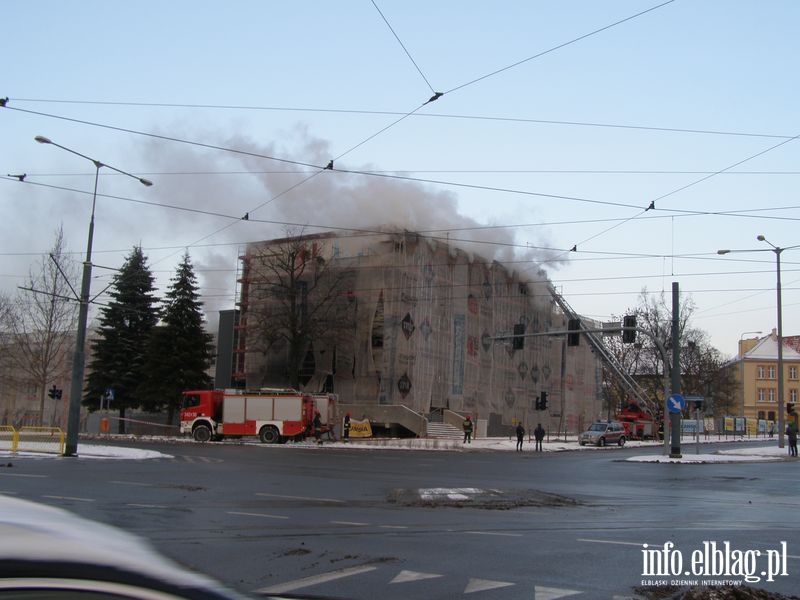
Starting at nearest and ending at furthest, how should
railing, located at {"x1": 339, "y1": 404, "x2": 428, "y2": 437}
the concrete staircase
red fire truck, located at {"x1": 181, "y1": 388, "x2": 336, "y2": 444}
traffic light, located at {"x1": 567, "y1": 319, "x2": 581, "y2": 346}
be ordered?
traffic light, located at {"x1": 567, "y1": 319, "x2": 581, "y2": 346} < red fire truck, located at {"x1": 181, "y1": 388, "x2": 336, "y2": 444} < railing, located at {"x1": 339, "y1": 404, "x2": 428, "y2": 437} < the concrete staircase

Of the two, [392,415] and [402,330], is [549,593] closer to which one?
[392,415]

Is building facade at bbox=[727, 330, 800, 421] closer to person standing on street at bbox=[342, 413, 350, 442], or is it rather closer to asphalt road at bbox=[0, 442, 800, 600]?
person standing on street at bbox=[342, 413, 350, 442]

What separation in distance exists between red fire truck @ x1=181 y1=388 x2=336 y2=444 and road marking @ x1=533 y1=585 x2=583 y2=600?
36.5 metres

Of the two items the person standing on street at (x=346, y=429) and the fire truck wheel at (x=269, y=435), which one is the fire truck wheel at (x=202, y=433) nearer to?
the fire truck wheel at (x=269, y=435)

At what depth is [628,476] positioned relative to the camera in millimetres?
24016

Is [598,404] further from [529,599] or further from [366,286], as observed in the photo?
[529,599]

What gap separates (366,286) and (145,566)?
54316mm

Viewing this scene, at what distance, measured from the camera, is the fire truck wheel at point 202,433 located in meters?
44.3

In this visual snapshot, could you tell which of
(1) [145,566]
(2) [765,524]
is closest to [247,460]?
(2) [765,524]

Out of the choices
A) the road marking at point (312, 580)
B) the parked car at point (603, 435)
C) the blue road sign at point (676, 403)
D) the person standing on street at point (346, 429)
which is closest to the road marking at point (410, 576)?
the road marking at point (312, 580)

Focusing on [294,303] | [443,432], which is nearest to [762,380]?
[443,432]

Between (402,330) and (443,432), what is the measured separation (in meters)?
7.81

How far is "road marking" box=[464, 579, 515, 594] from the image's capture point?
7.15m

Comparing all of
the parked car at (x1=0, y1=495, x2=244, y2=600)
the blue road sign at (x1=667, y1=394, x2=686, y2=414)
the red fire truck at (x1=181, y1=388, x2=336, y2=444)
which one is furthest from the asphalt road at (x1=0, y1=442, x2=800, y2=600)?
the red fire truck at (x1=181, y1=388, x2=336, y2=444)
